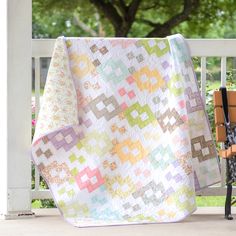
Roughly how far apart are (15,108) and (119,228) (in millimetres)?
865

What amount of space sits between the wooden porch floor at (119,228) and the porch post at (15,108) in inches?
5.4

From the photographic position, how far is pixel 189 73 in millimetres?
4320

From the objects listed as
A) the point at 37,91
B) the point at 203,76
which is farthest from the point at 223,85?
the point at 37,91

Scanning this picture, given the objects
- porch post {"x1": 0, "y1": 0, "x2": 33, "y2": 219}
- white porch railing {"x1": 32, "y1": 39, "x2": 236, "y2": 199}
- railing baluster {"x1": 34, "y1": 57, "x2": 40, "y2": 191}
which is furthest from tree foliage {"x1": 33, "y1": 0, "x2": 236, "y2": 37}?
porch post {"x1": 0, "y1": 0, "x2": 33, "y2": 219}

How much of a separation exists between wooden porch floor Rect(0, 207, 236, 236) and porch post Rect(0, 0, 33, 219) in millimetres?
138

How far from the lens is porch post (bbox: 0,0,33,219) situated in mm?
4254

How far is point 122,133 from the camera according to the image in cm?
430

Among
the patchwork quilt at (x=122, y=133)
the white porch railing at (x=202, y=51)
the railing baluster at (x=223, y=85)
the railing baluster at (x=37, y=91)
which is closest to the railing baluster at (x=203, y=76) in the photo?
the white porch railing at (x=202, y=51)

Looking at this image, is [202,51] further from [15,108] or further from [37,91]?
[15,108]

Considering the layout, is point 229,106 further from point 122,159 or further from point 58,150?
point 58,150

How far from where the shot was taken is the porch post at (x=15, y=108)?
425 centimetres

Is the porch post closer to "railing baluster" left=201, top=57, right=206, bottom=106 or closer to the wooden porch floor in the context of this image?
the wooden porch floor

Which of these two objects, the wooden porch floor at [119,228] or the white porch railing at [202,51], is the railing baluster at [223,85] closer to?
the white porch railing at [202,51]

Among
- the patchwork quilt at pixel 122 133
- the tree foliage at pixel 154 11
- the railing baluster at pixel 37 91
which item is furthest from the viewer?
the tree foliage at pixel 154 11
